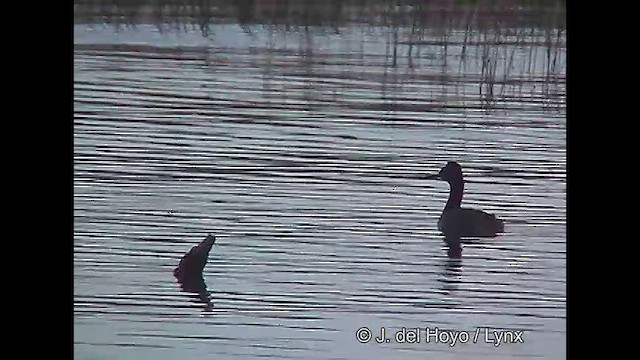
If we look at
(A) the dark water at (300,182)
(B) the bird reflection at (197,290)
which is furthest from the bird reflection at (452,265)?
(B) the bird reflection at (197,290)

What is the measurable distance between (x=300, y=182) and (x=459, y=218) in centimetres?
23

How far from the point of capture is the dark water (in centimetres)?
125

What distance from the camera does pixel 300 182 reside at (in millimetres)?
1270

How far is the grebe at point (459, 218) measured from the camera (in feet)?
4.06

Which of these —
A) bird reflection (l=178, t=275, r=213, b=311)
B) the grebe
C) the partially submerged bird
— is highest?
the grebe

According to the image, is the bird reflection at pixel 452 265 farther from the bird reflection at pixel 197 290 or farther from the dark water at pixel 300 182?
the bird reflection at pixel 197 290

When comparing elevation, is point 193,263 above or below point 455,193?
below

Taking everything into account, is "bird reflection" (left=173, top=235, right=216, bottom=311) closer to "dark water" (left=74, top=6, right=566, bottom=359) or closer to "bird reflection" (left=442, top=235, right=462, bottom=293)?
"dark water" (left=74, top=6, right=566, bottom=359)

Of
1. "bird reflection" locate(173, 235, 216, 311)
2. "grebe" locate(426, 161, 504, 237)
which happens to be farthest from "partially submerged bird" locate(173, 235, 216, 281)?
"grebe" locate(426, 161, 504, 237)

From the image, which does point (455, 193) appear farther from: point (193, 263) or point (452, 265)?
point (193, 263)

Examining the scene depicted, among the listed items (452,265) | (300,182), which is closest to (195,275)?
(300,182)

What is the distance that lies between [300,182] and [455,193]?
22 cm

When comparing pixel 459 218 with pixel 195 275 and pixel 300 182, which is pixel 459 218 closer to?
pixel 300 182

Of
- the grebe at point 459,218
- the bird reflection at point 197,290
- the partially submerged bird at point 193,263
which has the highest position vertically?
the grebe at point 459,218
